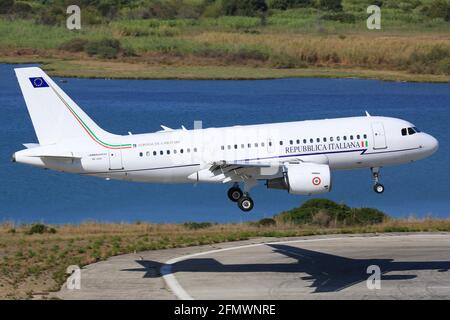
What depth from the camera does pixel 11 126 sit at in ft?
518

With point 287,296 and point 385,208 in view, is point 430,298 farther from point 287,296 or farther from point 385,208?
point 385,208

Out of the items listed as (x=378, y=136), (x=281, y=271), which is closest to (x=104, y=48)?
(x=378, y=136)

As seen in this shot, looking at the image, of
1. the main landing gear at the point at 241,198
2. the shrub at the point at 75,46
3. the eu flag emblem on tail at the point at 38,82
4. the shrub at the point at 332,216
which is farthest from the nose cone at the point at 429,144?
the shrub at the point at 75,46

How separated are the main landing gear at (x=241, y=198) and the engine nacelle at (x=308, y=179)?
8.80 feet

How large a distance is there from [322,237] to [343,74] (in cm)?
9148

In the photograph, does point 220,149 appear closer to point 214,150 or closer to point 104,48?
point 214,150

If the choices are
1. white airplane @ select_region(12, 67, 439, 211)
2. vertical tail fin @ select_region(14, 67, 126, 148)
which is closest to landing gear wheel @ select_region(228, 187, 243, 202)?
white airplane @ select_region(12, 67, 439, 211)

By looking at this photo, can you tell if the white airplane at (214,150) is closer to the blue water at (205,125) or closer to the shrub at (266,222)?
the shrub at (266,222)

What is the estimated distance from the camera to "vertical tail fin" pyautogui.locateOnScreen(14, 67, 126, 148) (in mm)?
87188

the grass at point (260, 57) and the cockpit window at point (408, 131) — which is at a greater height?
the grass at point (260, 57)

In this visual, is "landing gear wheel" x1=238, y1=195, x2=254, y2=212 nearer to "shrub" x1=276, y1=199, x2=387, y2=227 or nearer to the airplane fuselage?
the airplane fuselage

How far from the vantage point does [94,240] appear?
93.5 meters

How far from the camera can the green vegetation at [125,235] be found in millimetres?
81500
